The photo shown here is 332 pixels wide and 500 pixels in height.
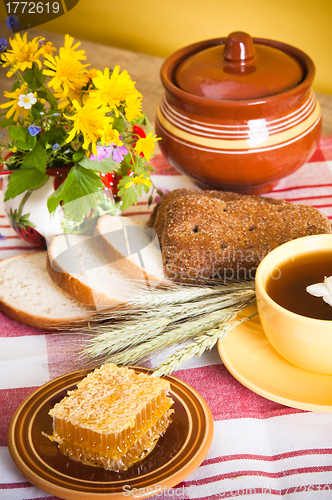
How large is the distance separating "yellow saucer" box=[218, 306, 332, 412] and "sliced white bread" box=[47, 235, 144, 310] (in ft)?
0.67

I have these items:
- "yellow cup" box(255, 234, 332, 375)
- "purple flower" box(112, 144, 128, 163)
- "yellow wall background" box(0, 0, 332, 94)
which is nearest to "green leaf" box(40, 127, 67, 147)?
"purple flower" box(112, 144, 128, 163)

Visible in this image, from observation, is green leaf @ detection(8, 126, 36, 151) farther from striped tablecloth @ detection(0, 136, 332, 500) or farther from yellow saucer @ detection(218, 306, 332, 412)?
yellow saucer @ detection(218, 306, 332, 412)

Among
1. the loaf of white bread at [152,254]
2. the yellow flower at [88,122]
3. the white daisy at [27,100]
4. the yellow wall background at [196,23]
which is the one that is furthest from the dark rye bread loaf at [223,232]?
the yellow wall background at [196,23]

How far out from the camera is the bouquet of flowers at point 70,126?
812mm

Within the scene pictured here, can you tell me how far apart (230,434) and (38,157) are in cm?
57

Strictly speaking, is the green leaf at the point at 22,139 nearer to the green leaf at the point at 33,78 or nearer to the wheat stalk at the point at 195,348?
the green leaf at the point at 33,78

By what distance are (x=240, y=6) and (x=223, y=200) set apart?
96 cm

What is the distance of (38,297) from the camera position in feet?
2.97

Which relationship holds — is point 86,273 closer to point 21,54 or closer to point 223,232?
point 223,232

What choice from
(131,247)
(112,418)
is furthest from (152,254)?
(112,418)

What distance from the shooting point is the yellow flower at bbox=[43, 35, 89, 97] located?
0.81 metres

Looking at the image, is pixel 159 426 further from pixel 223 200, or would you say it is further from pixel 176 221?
pixel 223 200

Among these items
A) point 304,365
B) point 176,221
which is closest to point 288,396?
point 304,365

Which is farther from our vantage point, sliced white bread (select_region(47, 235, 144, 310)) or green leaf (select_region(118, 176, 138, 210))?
green leaf (select_region(118, 176, 138, 210))
